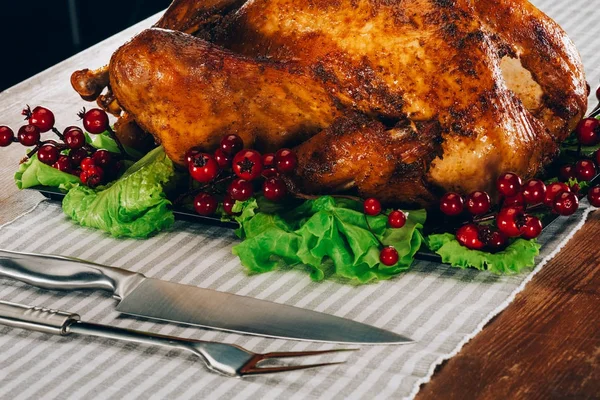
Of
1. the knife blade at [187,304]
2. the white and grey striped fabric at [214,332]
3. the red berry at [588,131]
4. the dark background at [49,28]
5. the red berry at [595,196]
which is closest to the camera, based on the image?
the white and grey striped fabric at [214,332]

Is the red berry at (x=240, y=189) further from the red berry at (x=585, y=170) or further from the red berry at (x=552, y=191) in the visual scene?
the red berry at (x=585, y=170)

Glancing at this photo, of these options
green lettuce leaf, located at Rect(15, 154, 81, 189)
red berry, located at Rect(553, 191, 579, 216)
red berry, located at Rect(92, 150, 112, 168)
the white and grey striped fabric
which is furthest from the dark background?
red berry, located at Rect(553, 191, 579, 216)

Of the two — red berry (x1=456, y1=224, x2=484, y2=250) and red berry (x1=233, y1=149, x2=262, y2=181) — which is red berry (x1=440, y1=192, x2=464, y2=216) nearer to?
red berry (x1=456, y1=224, x2=484, y2=250)

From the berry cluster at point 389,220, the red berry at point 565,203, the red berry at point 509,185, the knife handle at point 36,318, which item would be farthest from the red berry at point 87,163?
the red berry at point 565,203

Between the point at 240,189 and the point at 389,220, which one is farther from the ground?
the point at 240,189

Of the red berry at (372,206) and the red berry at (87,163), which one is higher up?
the red berry at (87,163)

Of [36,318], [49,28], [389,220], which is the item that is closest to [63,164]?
[36,318]

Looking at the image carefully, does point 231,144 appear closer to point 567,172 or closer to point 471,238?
point 471,238
